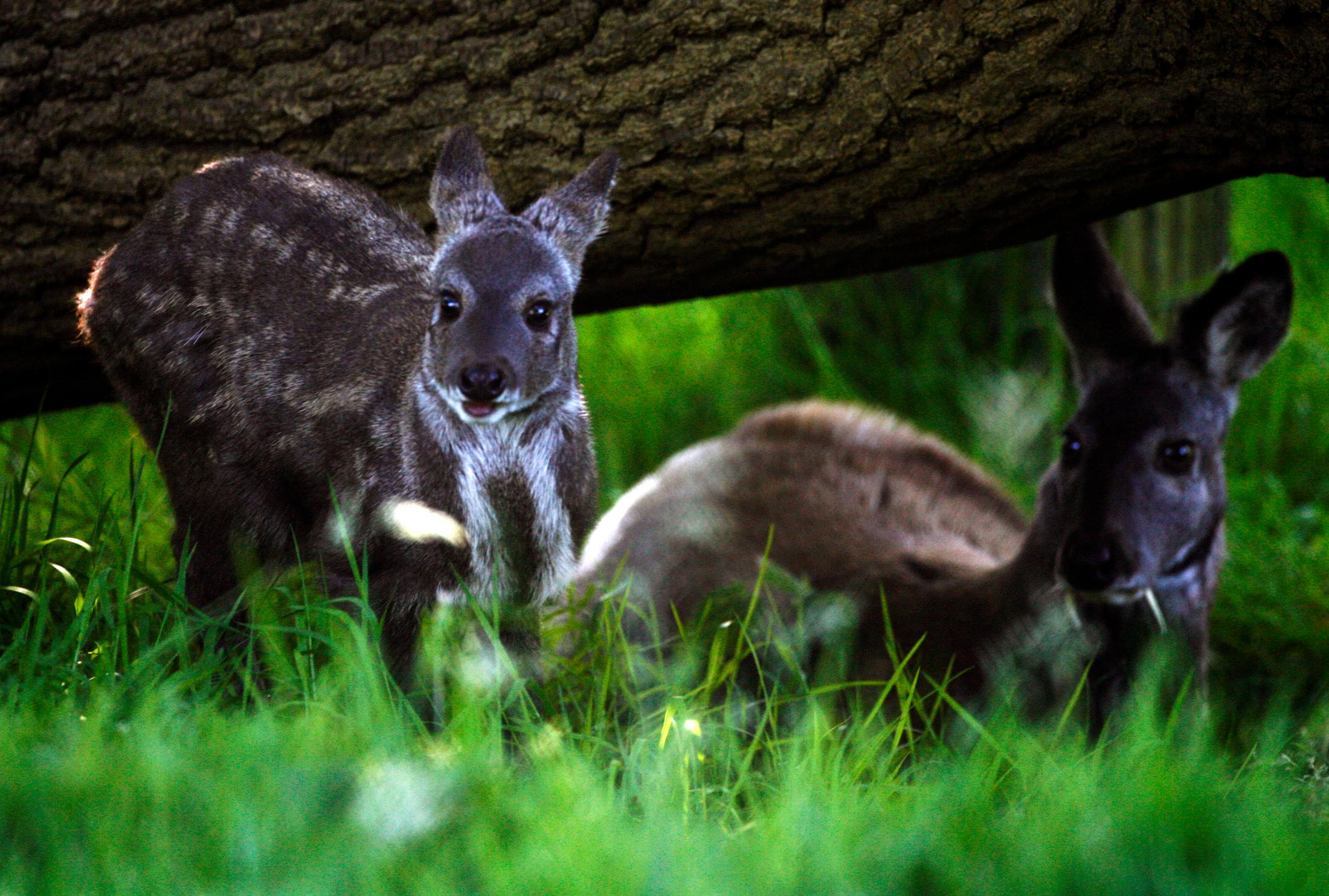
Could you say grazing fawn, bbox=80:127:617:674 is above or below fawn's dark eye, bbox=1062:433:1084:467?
above

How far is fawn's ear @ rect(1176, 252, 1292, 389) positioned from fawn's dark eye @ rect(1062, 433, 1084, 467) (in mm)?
428

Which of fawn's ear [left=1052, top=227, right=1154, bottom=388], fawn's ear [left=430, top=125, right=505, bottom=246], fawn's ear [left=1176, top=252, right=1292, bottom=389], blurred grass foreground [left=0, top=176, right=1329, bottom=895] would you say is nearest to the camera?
blurred grass foreground [left=0, top=176, right=1329, bottom=895]

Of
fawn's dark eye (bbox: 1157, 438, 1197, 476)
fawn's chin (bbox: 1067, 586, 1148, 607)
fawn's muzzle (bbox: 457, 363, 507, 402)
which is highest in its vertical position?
fawn's muzzle (bbox: 457, 363, 507, 402)

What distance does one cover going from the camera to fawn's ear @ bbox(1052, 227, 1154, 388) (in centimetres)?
443

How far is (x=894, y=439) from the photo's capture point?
18.2 ft

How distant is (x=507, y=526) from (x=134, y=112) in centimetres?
162

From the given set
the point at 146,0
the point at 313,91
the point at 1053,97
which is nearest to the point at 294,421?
the point at 313,91

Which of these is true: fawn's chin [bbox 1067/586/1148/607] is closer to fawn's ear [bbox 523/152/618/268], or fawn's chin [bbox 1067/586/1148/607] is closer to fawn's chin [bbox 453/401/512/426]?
fawn's ear [bbox 523/152/618/268]

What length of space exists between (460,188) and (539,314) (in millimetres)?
371

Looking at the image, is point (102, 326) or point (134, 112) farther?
point (134, 112)

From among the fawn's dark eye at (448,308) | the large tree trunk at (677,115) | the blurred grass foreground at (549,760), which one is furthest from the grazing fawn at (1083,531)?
the fawn's dark eye at (448,308)

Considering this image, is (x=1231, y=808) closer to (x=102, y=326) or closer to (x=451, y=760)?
(x=451, y=760)

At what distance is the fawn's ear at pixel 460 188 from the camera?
319 cm

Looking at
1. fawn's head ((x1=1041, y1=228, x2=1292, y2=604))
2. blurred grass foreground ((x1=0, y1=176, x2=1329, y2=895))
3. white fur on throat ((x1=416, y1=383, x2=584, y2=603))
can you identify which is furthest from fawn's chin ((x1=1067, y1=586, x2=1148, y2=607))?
white fur on throat ((x1=416, y1=383, x2=584, y2=603))
